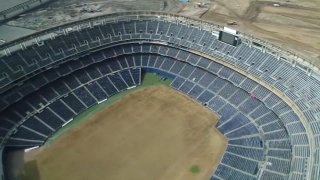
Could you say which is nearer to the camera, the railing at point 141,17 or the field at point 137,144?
the field at point 137,144

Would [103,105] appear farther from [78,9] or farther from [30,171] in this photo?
[78,9]

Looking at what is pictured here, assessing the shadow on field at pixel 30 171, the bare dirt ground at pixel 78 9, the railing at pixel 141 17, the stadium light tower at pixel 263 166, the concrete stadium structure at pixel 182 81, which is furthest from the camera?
the bare dirt ground at pixel 78 9

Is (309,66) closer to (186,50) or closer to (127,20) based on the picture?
(186,50)

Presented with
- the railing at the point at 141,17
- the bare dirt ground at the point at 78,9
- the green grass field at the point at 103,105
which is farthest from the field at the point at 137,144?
the bare dirt ground at the point at 78,9

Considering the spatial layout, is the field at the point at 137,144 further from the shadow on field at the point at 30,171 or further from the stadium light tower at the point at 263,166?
the stadium light tower at the point at 263,166

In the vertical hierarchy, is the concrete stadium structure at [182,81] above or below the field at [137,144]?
above

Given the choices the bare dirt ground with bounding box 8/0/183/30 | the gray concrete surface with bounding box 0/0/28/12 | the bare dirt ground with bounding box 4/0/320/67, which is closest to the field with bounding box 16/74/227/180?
the bare dirt ground with bounding box 4/0/320/67

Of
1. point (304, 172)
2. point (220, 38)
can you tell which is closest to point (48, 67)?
point (220, 38)

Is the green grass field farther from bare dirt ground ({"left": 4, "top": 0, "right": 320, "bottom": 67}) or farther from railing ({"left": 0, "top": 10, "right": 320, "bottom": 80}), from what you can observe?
bare dirt ground ({"left": 4, "top": 0, "right": 320, "bottom": 67})
